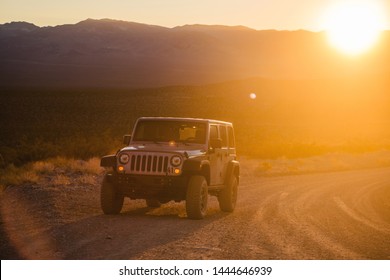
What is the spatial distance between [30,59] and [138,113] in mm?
124935

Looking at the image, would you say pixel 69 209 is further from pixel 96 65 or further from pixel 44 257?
pixel 96 65

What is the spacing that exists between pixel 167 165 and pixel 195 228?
1.58 m

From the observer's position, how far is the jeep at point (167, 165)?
13.3 m

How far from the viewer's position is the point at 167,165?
13.3 metres

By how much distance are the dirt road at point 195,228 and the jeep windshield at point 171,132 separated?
173cm

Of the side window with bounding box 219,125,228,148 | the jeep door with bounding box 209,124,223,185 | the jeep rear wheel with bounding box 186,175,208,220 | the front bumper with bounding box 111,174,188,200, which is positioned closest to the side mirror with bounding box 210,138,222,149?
the jeep door with bounding box 209,124,223,185

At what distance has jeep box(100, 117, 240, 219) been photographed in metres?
13.3

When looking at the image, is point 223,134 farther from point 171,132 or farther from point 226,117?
point 226,117

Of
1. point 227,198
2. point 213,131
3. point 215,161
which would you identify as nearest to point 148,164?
point 215,161

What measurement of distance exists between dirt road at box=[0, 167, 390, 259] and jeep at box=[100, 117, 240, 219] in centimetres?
51

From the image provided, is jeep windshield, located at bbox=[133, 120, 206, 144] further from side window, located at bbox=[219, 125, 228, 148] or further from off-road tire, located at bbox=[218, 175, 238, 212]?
off-road tire, located at bbox=[218, 175, 238, 212]

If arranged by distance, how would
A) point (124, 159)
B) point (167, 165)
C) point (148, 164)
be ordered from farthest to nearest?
point (124, 159) → point (148, 164) → point (167, 165)

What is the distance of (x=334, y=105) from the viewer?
4481 inches
